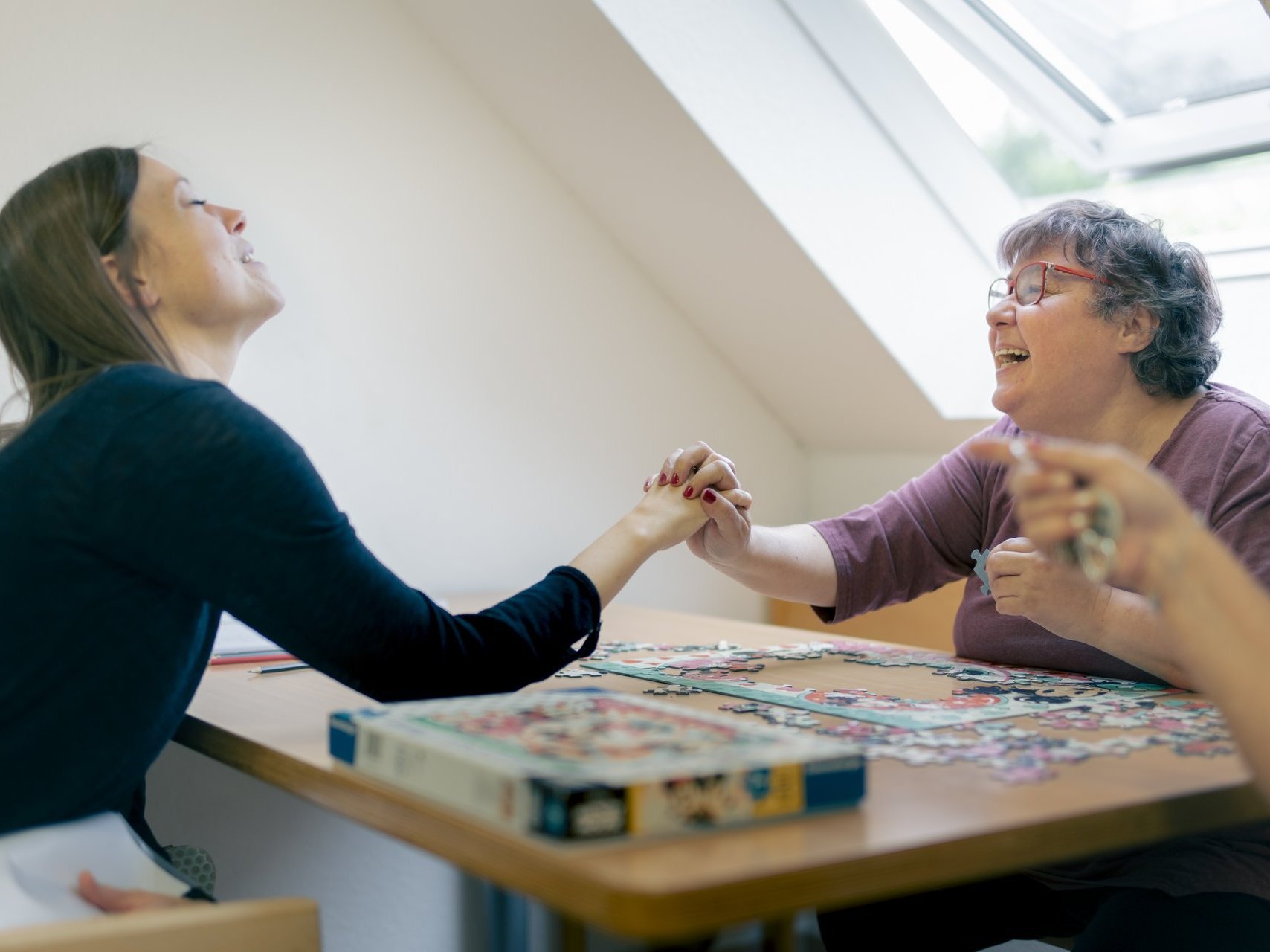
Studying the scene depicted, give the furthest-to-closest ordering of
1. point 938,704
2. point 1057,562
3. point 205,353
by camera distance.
A: point 205,353
point 938,704
point 1057,562

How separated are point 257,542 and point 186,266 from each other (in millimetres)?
612

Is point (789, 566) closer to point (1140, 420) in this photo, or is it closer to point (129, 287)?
point (1140, 420)

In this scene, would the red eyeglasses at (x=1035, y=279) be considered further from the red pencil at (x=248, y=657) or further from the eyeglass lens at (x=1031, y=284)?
the red pencil at (x=248, y=657)

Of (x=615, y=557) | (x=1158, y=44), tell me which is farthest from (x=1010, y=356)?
(x=1158, y=44)

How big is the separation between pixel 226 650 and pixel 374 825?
1.15 metres

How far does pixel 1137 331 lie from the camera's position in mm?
2084

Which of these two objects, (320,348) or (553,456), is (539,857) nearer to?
(320,348)

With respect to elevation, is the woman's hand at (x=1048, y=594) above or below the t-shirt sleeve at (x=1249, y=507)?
below

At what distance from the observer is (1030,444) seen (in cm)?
121

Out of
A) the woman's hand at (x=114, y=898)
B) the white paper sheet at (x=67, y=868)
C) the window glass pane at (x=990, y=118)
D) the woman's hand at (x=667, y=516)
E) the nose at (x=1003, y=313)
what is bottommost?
the woman's hand at (x=114, y=898)

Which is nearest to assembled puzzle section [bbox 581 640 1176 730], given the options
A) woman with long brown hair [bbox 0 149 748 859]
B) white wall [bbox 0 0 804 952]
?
woman with long brown hair [bbox 0 149 748 859]

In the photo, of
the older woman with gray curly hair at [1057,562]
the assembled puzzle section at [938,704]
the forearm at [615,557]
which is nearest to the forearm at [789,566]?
the older woman with gray curly hair at [1057,562]

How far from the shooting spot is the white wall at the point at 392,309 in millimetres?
2697

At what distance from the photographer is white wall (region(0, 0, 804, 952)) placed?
2.70 meters
